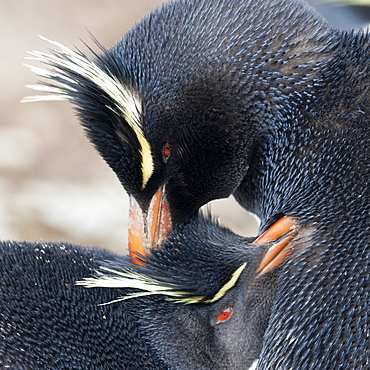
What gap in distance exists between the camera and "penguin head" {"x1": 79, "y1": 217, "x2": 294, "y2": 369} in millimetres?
2319

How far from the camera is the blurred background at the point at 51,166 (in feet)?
16.5

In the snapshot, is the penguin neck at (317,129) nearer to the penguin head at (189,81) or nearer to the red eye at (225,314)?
the penguin head at (189,81)

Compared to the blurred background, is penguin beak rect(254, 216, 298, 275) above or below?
below

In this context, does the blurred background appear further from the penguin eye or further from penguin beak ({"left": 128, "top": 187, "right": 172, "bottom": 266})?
the penguin eye

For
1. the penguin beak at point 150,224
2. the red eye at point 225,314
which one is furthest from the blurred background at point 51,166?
the red eye at point 225,314

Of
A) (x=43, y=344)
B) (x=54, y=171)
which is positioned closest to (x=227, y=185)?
(x=43, y=344)

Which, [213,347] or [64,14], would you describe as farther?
[64,14]

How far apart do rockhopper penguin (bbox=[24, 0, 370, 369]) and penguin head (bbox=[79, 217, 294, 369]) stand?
0.16 m

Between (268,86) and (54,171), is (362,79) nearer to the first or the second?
(268,86)

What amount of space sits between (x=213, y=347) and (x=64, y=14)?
494cm

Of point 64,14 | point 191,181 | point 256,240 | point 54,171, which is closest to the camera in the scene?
point 256,240

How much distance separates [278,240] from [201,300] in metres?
0.38

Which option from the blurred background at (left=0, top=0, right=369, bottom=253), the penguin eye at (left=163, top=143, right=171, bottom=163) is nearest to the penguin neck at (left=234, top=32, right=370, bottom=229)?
the penguin eye at (left=163, top=143, right=171, bottom=163)

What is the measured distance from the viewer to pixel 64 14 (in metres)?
6.61
